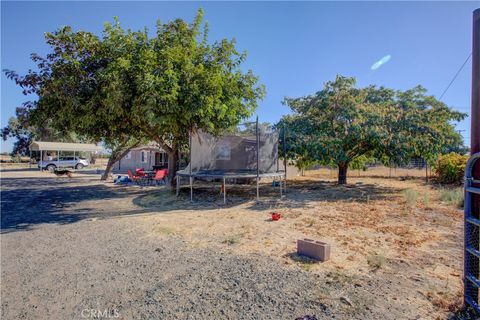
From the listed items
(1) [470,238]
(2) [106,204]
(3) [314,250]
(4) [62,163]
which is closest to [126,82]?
(2) [106,204]

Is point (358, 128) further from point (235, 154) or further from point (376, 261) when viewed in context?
point (376, 261)

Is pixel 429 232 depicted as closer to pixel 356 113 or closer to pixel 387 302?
pixel 387 302

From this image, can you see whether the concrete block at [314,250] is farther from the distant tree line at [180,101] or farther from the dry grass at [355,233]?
the distant tree line at [180,101]

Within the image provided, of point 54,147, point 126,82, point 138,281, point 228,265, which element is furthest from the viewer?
point 54,147

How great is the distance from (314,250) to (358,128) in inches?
315

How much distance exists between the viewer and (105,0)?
9.04 metres

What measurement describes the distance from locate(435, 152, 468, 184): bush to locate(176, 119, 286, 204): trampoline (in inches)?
371

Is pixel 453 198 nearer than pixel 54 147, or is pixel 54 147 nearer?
pixel 453 198

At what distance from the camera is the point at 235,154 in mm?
11891

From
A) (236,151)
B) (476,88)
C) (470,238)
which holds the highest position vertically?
(476,88)

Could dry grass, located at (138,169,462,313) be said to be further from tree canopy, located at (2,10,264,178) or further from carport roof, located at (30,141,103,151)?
carport roof, located at (30,141,103,151)

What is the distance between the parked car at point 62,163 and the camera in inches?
1019

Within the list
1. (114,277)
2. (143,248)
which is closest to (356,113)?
(143,248)

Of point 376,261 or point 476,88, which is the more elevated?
point 476,88
